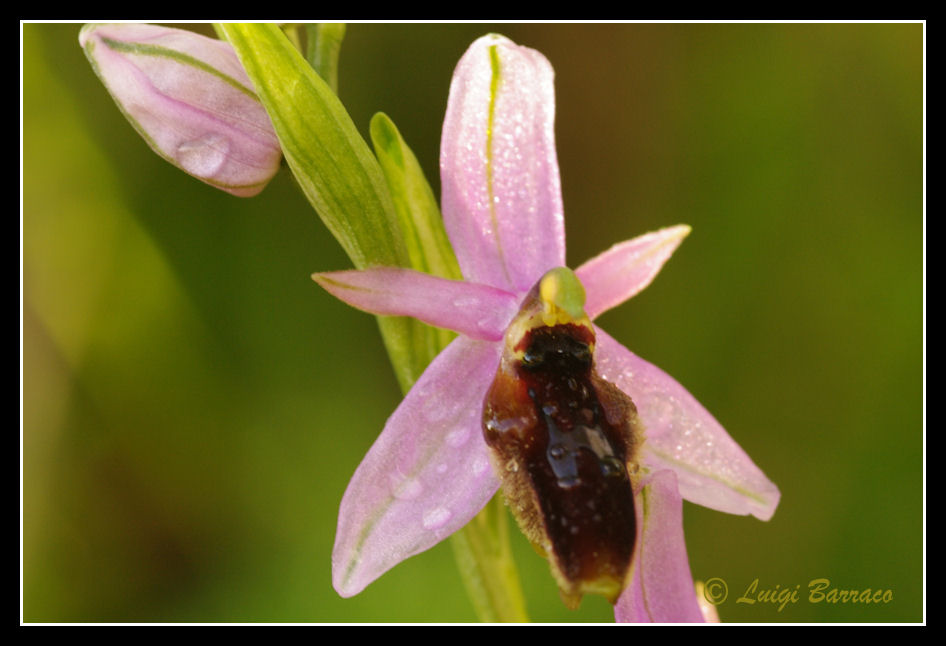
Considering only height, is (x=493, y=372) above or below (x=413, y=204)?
below

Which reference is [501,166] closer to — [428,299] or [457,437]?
[428,299]

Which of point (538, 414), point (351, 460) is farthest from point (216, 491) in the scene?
point (538, 414)

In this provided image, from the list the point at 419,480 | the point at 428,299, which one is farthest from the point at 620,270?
the point at 419,480

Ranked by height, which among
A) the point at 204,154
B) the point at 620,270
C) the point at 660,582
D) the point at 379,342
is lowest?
the point at 379,342

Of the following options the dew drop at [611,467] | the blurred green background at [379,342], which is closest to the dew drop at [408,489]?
the dew drop at [611,467]

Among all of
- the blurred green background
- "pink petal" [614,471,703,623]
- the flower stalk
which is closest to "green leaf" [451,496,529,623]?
the flower stalk

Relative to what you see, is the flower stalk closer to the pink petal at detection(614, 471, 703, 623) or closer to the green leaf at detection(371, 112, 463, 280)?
the green leaf at detection(371, 112, 463, 280)

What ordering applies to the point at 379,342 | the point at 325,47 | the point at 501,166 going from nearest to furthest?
1. the point at 501,166
2. the point at 325,47
3. the point at 379,342
